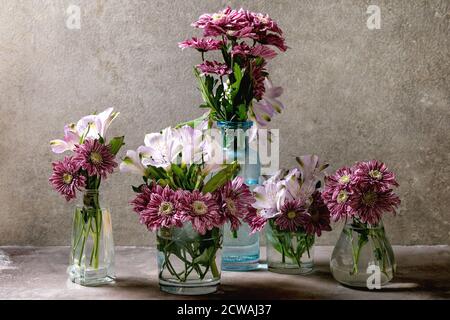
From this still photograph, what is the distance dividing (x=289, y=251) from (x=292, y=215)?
0.31 feet

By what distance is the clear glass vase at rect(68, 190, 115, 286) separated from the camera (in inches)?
59.3

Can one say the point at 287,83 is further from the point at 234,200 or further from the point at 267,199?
the point at 234,200

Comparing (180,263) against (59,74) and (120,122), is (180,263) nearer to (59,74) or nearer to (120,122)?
(120,122)

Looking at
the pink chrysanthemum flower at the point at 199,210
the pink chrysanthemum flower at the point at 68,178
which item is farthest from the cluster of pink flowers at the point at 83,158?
the pink chrysanthemum flower at the point at 199,210

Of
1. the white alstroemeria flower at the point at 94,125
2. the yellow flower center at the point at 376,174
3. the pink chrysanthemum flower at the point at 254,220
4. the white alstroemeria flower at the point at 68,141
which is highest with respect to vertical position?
the white alstroemeria flower at the point at 94,125

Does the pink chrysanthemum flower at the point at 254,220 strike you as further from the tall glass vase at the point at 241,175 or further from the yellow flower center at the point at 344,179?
the yellow flower center at the point at 344,179

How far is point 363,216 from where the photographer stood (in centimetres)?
145

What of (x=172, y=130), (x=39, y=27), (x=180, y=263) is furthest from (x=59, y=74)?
(x=180, y=263)

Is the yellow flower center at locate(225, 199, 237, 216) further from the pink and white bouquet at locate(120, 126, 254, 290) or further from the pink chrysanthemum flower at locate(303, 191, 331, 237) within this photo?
the pink chrysanthemum flower at locate(303, 191, 331, 237)

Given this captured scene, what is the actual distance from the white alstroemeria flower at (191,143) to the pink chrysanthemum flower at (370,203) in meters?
0.33

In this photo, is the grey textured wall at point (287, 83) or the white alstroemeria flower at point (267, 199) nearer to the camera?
the white alstroemeria flower at point (267, 199)

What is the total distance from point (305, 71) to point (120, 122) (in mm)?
501

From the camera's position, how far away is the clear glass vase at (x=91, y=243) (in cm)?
151

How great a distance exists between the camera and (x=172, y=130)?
Result: 4.71ft
